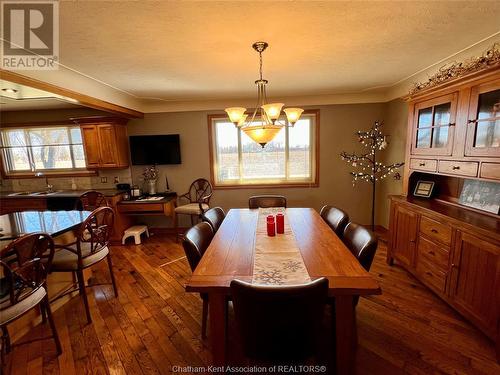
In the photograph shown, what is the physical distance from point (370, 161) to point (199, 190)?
3.04 meters

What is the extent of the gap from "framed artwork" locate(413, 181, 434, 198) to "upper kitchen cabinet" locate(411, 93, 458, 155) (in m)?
0.40

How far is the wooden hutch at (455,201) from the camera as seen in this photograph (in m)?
1.77

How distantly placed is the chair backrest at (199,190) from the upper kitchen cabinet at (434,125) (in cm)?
316

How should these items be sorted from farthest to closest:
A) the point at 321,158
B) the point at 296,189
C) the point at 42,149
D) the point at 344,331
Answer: the point at 42,149 < the point at 296,189 < the point at 321,158 < the point at 344,331

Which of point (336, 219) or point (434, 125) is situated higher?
point (434, 125)

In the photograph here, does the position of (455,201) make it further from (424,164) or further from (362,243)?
(362,243)

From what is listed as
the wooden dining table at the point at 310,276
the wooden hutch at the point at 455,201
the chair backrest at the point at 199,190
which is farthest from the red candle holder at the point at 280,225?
the chair backrest at the point at 199,190

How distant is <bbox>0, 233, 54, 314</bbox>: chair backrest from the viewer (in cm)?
145

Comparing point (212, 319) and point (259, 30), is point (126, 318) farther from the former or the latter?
point (259, 30)

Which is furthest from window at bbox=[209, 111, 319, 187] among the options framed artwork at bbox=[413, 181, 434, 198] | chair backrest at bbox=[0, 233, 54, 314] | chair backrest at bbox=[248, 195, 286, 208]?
chair backrest at bbox=[0, 233, 54, 314]

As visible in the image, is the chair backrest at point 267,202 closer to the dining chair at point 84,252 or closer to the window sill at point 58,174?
the dining chair at point 84,252

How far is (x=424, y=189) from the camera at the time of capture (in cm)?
278

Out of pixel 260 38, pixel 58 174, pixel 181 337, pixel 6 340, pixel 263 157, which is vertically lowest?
pixel 181 337

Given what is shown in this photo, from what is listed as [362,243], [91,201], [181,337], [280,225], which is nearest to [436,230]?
[362,243]
